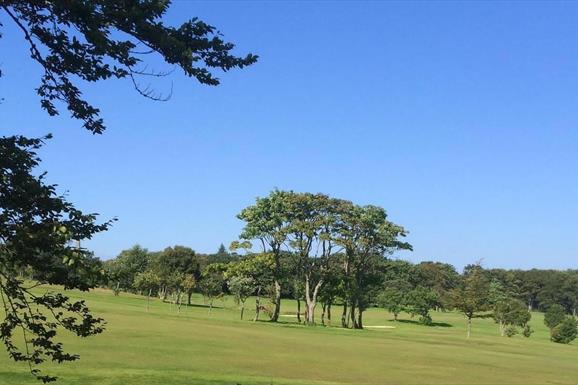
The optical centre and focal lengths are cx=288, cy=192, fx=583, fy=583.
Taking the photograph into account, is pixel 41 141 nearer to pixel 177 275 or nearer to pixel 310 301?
pixel 310 301

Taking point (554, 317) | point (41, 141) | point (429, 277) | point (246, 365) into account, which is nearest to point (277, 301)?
point (554, 317)

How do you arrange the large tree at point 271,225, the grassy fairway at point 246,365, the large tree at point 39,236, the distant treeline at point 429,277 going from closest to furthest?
the large tree at point 39,236 → the grassy fairway at point 246,365 → the large tree at point 271,225 → the distant treeline at point 429,277

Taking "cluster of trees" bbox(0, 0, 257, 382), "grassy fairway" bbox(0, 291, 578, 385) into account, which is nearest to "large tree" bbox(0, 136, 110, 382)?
"cluster of trees" bbox(0, 0, 257, 382)

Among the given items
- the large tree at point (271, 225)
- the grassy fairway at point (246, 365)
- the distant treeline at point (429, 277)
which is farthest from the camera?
the distant treeline at point (429, 277)

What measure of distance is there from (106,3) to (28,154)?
7.03 ft

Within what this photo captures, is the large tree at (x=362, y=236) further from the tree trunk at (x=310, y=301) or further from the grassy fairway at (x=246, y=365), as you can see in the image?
the grassy fairway at (x=246, y=365)

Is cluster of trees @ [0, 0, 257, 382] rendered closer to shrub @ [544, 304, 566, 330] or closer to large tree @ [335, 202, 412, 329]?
large tree @ [335, 202, 412, 329]

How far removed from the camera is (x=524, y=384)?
23781 mm

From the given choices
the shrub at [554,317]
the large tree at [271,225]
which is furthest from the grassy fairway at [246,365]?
the shrub at [554,317]

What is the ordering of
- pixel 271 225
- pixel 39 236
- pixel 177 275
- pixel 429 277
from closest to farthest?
pixel 39 236 → pixel 271 225 → pixel 177 275 → pixel 429 277

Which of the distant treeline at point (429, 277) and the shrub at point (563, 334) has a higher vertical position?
the distant treeline at point (429, 277)

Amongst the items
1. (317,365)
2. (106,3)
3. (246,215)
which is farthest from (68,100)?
(246,215)

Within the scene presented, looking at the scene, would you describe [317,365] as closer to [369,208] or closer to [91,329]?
[91,329]

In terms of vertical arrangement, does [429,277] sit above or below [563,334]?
above
